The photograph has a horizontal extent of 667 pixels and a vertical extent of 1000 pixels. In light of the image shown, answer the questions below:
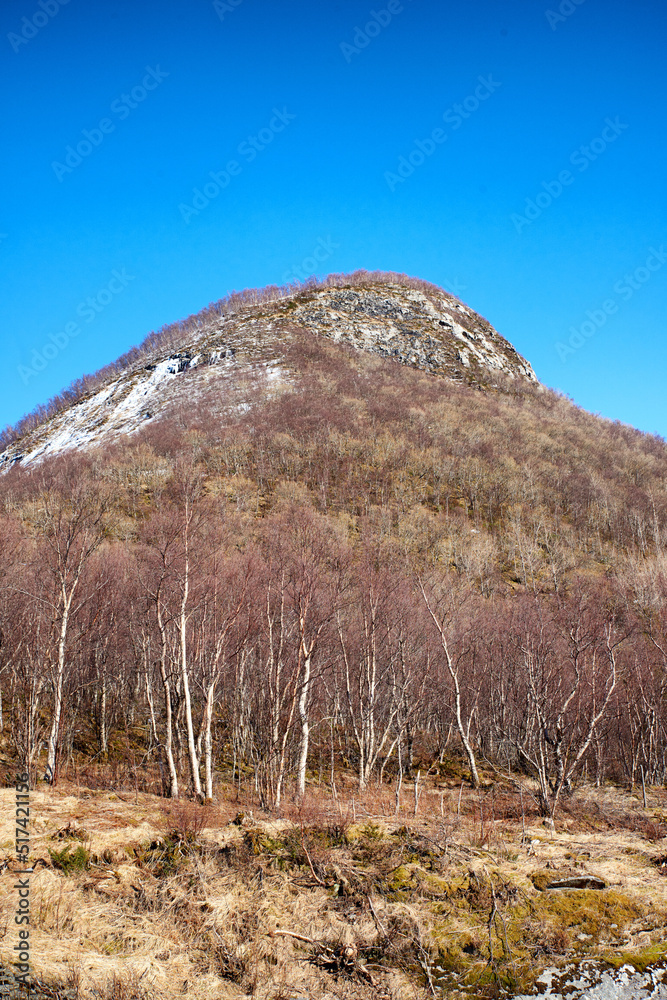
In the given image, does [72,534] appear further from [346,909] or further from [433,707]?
[433,707]

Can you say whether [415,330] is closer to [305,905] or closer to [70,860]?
[305,905]

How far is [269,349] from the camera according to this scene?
9312cm

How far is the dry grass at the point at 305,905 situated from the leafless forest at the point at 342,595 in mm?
3622

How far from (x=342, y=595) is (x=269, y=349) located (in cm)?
7727

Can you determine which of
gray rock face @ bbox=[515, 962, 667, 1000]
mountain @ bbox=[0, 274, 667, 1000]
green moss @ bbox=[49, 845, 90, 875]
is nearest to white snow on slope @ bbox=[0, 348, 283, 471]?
mountain @ bbox=[0, 274, 667, 1000]

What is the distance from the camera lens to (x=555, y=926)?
26.5ft

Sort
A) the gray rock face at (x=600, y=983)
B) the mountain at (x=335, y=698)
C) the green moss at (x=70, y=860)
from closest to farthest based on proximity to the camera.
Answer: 1. the gray rock face at (x=600, y=983)
2. the mountain at (x=335, y=698)
3. the green moss at (x=70, y=860)

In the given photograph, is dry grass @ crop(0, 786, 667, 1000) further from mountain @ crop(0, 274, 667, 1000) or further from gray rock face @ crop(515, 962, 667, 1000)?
gray rock face @ crop(515, 962, 667, 1000)

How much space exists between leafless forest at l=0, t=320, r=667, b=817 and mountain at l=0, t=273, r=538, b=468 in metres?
8.46

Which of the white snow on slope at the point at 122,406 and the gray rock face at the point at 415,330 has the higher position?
the gray rock face at the point at 415,330

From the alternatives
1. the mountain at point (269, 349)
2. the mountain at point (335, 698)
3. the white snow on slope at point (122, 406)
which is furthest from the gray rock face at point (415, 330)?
the mountain at point (335, 698)

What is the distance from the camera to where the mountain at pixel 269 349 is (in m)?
82.3

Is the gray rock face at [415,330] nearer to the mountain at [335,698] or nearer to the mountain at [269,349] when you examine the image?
the mountain at [269,349]

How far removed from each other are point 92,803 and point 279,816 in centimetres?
452
